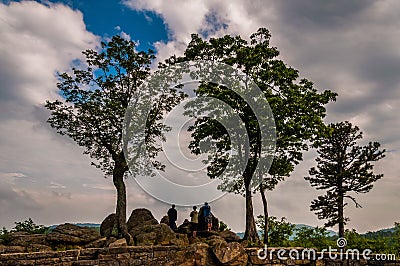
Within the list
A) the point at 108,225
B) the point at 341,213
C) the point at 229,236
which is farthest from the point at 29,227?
the point at 341,213

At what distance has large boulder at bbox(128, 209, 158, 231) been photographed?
78.2 feet

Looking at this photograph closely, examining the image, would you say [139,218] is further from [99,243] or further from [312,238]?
[312,238]

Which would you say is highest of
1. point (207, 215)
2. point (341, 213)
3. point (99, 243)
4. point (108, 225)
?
point (341, 213)

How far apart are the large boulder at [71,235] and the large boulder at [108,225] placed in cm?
252

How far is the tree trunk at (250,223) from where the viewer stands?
896 inches

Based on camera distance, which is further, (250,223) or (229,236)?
(250,223)

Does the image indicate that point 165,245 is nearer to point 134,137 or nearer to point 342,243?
point 134,137

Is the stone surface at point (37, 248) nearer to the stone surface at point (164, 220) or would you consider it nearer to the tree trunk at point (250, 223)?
the stone surface at point (164, 220)

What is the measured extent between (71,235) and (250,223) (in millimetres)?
10346

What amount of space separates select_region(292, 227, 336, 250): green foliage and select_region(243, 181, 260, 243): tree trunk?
7.55 ft

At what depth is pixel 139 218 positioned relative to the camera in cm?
2420

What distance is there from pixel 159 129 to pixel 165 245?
980cm

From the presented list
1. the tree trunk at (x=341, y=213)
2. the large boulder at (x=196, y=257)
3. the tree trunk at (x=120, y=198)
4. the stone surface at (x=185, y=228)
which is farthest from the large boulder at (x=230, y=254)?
the tree trunk at (x=341, y=213)

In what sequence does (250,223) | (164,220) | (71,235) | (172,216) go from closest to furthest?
(71,235) → (172,216) → (250,223) → (164,220)
